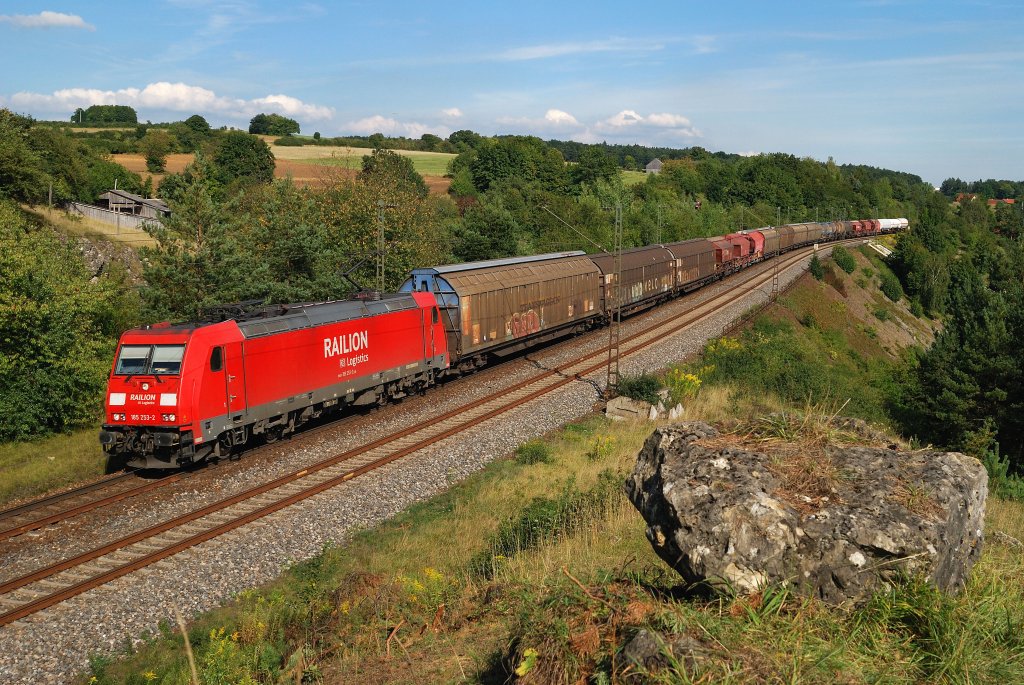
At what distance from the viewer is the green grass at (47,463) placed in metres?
18.6

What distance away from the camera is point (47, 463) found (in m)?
21.0

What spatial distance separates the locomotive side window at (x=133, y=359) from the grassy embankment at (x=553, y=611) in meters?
7.42

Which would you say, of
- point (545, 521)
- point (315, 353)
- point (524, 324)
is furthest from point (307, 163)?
point (545, 521)

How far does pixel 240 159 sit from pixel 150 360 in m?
95.8

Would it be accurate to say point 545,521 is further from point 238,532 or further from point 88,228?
point 88,228

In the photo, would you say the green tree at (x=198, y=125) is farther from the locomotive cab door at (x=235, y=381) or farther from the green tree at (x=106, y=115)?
the locomotive cab door at (x=235, y=381)

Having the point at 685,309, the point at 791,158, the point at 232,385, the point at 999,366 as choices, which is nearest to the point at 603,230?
the point at 685,309

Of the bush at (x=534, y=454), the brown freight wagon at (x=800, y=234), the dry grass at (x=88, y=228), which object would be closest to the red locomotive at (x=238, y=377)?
the bush at (x=534, y=454)

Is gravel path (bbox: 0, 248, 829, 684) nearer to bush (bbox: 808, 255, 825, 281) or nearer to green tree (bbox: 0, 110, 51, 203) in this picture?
green tree (bbox: 0, 110, 51, 203)

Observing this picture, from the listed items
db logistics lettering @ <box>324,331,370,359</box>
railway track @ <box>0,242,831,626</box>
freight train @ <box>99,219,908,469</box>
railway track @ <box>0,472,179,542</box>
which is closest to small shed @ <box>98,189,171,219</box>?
freight train @ <box>99,219,908,469</box>

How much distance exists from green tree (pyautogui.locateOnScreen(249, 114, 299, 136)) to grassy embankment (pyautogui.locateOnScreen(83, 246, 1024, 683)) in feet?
494

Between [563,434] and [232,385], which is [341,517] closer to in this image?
[232,385]

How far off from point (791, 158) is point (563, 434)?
160 m

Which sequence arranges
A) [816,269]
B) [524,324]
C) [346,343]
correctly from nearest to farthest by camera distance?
[346,343] < [524,324] < [816,269]
